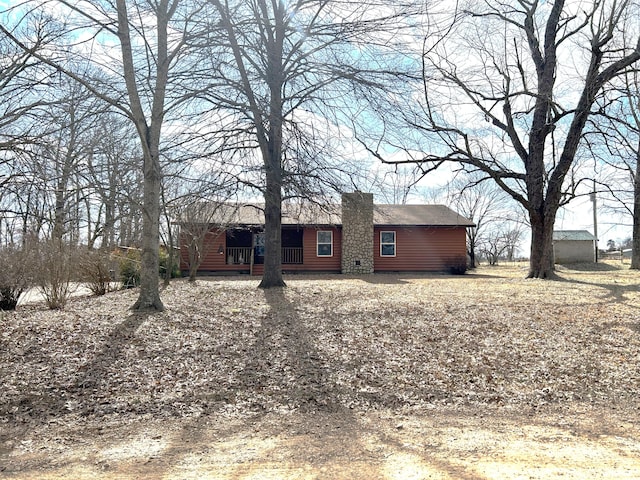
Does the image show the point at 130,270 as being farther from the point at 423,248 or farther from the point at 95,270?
the point at 423,248

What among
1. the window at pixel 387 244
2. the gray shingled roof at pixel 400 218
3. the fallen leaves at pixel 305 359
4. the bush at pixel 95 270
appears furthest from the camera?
the window at pixel 387 244

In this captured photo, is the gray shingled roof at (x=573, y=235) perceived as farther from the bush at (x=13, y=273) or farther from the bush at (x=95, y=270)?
the bush at (x=13, y=273)

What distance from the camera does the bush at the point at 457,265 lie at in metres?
21.7

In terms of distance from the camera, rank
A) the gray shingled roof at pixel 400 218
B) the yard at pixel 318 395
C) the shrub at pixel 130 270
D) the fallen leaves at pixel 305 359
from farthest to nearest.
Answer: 1. the gray shingled roof at pixel 400 218
2. the shrub at pixel 130 270
3. the fallen leaves at pixel 305 359
4. the yard at pixel 318 395

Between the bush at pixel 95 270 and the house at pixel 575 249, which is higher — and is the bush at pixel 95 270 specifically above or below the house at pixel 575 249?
below

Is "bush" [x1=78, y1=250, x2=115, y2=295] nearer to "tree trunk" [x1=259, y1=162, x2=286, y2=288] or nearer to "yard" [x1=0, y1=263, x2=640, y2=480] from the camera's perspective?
"yard" [x1=0, y1=263, x2=640, y2=480]

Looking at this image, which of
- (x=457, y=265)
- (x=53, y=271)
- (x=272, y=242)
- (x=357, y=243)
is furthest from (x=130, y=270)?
(x=457, y=265)

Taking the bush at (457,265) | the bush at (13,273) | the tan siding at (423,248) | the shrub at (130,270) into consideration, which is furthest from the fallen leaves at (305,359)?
the tan siding at (423,248)

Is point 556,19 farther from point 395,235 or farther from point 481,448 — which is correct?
point 481,448

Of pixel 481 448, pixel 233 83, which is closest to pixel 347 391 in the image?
pixel 481 448

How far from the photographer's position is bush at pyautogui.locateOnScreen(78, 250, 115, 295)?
37.6 feet

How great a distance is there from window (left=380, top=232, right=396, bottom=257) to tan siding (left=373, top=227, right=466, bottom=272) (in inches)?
5.9

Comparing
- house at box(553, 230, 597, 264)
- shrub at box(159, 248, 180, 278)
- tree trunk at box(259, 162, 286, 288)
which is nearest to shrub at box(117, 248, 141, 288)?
shrub at box(159, 248, 180, 278)

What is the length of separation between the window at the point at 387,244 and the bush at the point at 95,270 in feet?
41.0
